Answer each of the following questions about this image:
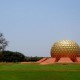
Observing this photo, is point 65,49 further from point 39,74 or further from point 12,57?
point 39,74

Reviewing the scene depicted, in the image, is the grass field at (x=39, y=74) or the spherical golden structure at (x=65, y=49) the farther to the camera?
the spherical golden structure at (x=65, y=49)

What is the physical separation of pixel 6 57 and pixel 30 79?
1998 inches

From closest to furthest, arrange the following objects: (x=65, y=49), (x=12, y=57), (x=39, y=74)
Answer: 1. (x=39, y=74)
2. (x=65, y=49)
3. (x=12, y=57)

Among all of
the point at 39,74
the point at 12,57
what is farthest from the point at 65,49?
the point at 39,74

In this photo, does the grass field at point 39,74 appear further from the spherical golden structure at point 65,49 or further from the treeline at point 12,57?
the treeline at point 12,57

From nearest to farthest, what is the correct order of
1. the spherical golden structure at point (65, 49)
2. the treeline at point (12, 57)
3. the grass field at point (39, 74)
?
the grass field at point (39, 74) < the spherical golden structure at point (65, 49) < the treeline at point (12, 57)

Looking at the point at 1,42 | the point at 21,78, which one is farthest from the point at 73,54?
the point at 21,78

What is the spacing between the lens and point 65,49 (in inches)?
2207

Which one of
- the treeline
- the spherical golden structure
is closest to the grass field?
the spherical golden structure

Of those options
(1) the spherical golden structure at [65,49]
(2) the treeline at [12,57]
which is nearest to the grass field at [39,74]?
(1) the spherical golden structure at [65,49]

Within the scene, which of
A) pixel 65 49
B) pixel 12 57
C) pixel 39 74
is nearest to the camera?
pixel 39 74

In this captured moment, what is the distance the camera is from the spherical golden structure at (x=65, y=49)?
56.0 metres

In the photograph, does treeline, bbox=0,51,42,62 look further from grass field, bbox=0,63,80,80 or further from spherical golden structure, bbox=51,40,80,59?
grass field, bbox=0,63,80,80

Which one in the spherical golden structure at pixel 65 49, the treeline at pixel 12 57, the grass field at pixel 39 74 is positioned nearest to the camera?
the grass field at pixel 39 74
